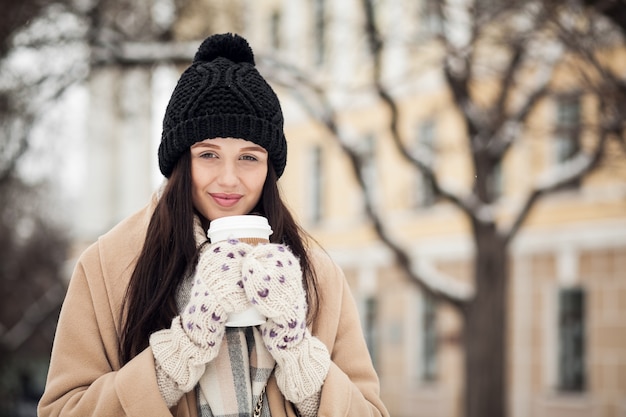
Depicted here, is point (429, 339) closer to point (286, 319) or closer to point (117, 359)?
point (117, 359)

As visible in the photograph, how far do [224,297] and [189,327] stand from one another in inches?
5.0

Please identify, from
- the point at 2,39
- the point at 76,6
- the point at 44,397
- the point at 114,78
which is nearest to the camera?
the point at 44,397

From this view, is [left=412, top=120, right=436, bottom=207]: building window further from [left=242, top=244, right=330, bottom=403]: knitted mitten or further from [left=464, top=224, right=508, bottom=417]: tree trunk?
[left=242, top=244, right=330, bottom=403]: knitted mitten

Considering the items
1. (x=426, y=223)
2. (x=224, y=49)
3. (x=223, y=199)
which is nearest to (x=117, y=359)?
(x=223, y=199)

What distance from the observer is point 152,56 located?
1417 cm

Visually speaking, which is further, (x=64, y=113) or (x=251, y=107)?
(x=64, y=113)

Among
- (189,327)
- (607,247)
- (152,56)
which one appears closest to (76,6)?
(152,56)

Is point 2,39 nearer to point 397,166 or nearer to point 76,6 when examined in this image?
point 76,6

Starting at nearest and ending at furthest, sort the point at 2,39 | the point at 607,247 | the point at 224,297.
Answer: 1. the point at 224,297
2. the point at 2,39
3. the point at 607,247


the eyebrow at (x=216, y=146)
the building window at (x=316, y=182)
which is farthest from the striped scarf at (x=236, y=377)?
the building window at (x=316, y=182)

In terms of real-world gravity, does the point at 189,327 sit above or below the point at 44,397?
above

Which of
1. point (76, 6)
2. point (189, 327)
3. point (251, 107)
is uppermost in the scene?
point (76, 6)

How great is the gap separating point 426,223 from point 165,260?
22.1 metres

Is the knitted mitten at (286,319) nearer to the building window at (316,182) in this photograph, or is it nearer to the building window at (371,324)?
the building window at (371,324)
